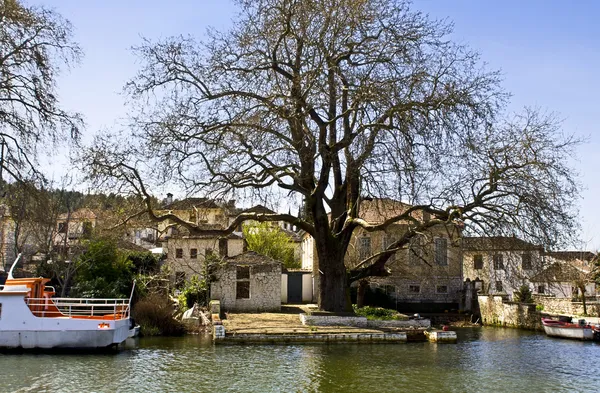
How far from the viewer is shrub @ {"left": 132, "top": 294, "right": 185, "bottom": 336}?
29.4m

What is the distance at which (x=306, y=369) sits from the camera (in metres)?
19.5

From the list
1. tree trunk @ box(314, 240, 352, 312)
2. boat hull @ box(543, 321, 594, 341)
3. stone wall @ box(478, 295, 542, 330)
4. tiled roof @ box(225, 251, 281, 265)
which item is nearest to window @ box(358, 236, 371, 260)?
stone wall @ box(478, 295, 542, 330)

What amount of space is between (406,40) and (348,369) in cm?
1259

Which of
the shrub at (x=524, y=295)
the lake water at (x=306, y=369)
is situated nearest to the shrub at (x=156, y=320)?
the lake water at (x=306, y=369)

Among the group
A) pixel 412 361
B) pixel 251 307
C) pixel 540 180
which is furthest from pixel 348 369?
pixel 251 307

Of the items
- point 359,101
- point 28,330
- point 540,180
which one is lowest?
point 28,330

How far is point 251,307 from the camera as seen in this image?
116 ft

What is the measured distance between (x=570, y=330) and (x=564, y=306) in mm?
10846

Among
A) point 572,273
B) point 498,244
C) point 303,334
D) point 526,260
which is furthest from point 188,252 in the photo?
point 572,273

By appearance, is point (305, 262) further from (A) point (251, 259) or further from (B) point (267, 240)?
(A) point (251, 259)

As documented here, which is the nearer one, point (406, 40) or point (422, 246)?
point (406, 40)

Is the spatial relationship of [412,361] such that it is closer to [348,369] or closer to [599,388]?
[348,369]

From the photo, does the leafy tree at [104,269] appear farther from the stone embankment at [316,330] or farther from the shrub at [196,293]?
the stone embankment at [316,330]

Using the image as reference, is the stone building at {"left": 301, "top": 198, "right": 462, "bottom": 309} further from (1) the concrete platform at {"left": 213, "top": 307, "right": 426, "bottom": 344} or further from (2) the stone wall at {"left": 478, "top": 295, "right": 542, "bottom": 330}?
(1) the concrete platform at {"left": 213, "top": 307, "right": 426, "bottom": 344}
